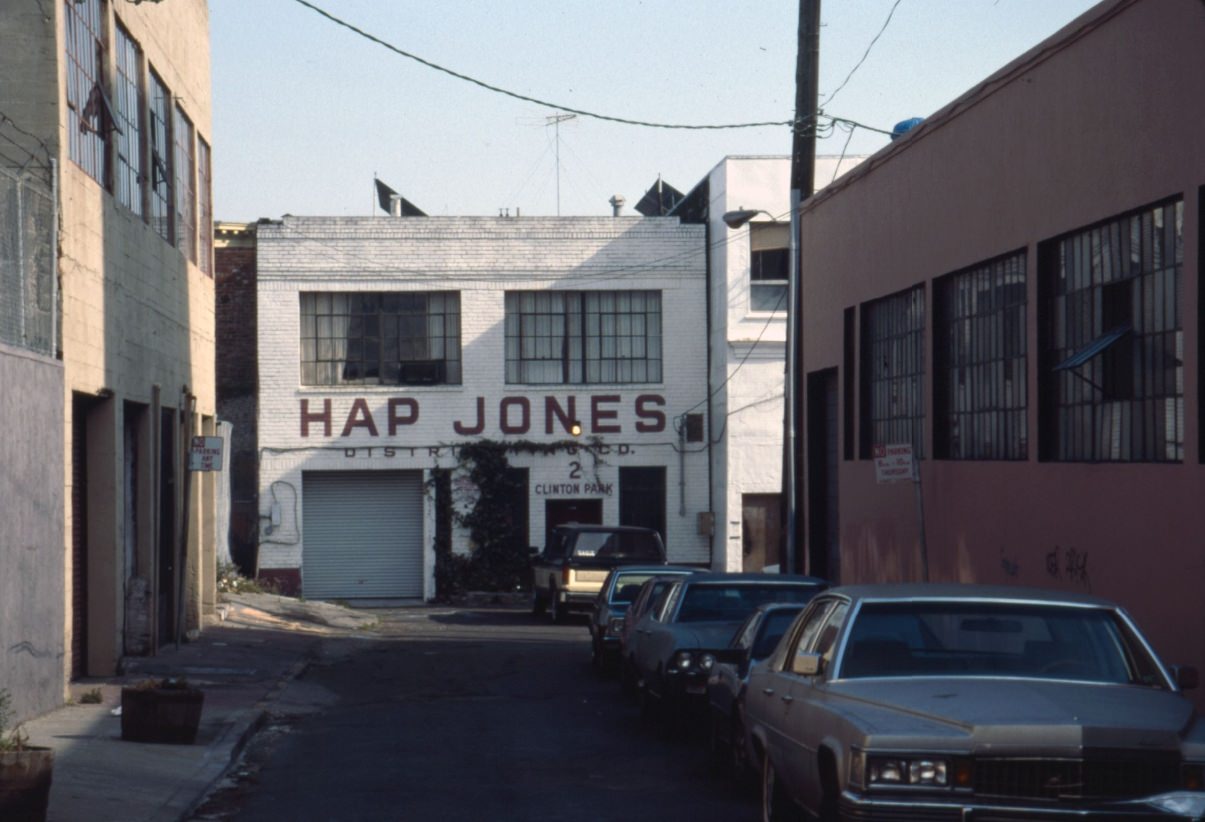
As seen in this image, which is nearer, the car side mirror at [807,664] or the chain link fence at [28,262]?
the car side mirror at [807,664]

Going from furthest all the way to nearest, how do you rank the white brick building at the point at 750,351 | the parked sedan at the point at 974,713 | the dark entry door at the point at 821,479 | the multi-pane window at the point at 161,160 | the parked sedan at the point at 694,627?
the white brick building at the point at 750,351
the dark entry door at the point at 821,479
the multi-pane window at the point at 161,160
the parked sedan at the point at 694,627
the parked sedan at the point at 974,713

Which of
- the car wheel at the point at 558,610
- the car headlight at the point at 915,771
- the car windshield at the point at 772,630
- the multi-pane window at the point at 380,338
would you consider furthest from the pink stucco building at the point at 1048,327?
the multi-pane window at the point at 380,338

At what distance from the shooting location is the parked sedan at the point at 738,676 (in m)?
11.7

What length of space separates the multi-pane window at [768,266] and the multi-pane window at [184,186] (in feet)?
50.4

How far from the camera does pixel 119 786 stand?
11.7 metres

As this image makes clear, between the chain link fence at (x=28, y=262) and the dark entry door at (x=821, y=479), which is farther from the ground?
the chain link fence at (x=28, y=262)

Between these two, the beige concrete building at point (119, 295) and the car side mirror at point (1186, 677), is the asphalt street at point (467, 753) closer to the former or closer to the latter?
the beige concrete building at point (119, 295)

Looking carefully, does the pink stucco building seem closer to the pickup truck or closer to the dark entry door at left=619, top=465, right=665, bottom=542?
the pickup truck

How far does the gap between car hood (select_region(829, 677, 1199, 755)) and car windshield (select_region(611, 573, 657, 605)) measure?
1339 cm

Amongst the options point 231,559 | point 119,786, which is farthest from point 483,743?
point 231,559

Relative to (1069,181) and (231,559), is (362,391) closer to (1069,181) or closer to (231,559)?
(231,559)

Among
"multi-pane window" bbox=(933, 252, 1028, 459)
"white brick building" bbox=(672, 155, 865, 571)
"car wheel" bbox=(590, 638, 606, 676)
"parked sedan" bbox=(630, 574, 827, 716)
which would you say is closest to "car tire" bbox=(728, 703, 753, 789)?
"parked sedan" bbox=(630, 574, 827, 716)

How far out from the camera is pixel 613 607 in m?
21.3

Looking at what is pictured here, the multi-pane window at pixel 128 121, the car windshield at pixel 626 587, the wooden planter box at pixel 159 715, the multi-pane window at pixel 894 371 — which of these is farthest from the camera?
the car windshield at pixel 626 587
